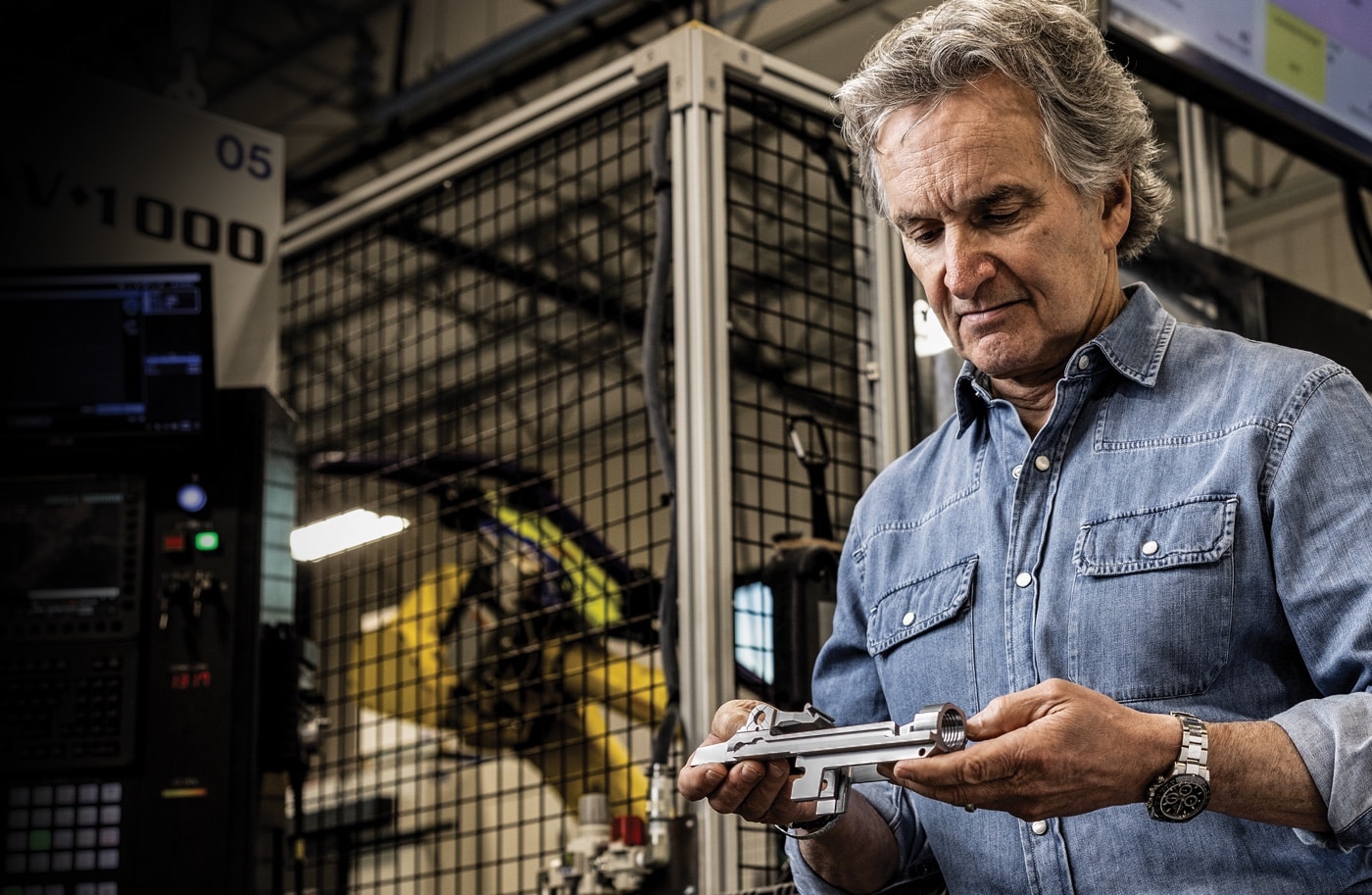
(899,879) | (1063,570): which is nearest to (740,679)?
(899,879)

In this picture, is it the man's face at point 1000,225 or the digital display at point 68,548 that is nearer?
the man's face at point 1000,225

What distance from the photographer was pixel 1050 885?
4.26ft

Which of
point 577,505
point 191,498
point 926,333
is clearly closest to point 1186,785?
point 926,333

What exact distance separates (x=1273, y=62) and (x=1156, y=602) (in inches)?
96.7

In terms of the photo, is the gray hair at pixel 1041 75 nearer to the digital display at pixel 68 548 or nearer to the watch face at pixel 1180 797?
the watch face at pixel 1180 797

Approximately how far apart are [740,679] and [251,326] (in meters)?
1.45

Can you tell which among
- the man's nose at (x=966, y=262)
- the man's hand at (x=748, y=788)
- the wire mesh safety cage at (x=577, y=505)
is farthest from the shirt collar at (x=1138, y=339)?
the wire mesh safety cage at (x=577, y=505)

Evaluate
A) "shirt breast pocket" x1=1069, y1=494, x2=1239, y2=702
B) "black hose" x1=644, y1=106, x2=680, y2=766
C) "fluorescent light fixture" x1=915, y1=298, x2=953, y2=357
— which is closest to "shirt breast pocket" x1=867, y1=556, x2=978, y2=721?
"shirt breast pocket" x1=1069, y1=494, x2=1239, y2=702

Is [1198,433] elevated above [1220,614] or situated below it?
above

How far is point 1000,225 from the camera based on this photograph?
1.40 metres

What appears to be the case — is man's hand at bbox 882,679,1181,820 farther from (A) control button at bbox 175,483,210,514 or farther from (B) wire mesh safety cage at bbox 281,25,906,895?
(A) control button at bbox 175,483,210,514

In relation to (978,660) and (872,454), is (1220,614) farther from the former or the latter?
(872,454)

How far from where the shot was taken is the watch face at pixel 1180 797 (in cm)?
110

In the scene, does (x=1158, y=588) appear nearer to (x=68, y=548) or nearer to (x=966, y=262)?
(x=966, y=262)
